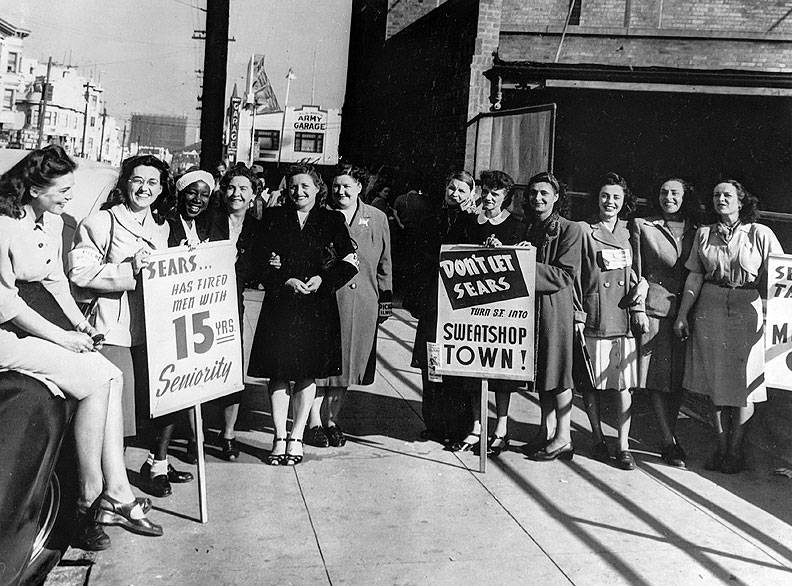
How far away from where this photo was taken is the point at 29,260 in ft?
12.0

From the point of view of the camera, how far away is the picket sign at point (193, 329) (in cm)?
425

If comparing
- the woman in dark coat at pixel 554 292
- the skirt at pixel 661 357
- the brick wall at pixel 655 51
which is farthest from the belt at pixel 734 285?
the brick wall at pixel 655 51

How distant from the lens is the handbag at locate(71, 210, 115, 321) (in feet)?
14.0

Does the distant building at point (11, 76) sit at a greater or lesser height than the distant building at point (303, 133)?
lesser

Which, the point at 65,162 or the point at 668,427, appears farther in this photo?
the point at 668,427

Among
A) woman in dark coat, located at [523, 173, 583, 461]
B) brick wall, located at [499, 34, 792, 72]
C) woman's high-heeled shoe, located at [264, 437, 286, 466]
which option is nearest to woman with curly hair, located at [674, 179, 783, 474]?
woman in dark coat, located at [523, 173, 583, 461]

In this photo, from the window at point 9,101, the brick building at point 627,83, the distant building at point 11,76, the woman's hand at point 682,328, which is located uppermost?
the brick building at point 627,83

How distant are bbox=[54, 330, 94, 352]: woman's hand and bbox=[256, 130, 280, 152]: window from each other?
53693 millimetres

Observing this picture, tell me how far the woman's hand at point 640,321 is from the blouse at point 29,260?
12.1 ft

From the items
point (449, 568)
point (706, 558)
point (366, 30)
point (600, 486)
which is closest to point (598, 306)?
point (600, 486)

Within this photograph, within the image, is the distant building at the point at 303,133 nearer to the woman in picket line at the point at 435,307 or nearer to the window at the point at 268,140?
the window at the point at 268,140

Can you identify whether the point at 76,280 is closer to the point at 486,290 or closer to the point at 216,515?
the point at 216,515

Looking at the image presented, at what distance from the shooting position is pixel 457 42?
44.5 feet

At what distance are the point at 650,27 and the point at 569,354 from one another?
31.6ft
